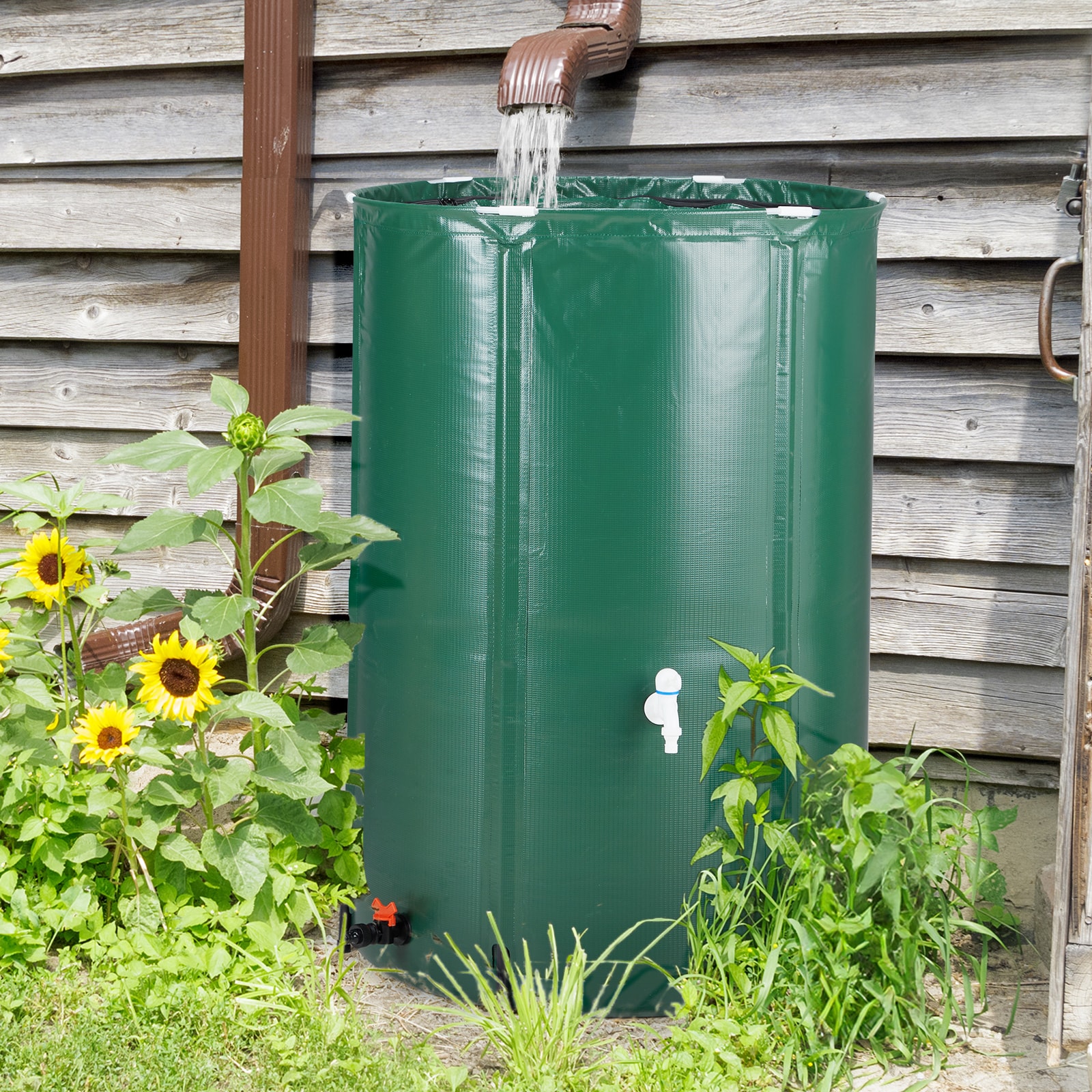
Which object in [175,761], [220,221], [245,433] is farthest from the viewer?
[220,221]

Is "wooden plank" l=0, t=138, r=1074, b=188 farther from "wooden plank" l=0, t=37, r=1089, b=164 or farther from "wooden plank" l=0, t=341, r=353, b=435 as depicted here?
"wooden plank" l=0, t=341, r=353, b=435

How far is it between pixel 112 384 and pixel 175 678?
1380 mm

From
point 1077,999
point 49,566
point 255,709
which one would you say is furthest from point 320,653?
point 1077,999

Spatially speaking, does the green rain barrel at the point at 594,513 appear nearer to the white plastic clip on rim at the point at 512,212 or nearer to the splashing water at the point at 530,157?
the white plastic clip on rim at the point at 512,212

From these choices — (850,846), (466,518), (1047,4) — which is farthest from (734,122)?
(850,846)

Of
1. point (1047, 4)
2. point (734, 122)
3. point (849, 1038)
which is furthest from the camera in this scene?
point (734, 122)

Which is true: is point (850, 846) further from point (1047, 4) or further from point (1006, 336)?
point (1047, 4)

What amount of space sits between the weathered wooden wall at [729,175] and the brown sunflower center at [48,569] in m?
0.80

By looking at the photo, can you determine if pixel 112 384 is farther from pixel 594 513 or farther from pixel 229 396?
pixel 594 513

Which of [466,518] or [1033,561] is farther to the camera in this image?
[1033,561]

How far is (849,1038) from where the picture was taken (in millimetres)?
1776

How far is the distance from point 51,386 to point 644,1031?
220 cm

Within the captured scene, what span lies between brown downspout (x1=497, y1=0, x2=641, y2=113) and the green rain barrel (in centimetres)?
47

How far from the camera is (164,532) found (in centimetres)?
193
